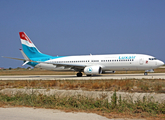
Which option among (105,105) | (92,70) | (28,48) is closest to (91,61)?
(92,70)

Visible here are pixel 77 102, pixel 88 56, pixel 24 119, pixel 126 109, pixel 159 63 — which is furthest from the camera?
pixel 88 56

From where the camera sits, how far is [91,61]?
31609 mm

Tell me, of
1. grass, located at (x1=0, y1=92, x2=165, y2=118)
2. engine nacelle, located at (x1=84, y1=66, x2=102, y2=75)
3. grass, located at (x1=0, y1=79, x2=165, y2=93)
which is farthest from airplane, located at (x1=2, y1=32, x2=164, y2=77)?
grass, located at (x1=0, y1=92, x2=165, y2=118)

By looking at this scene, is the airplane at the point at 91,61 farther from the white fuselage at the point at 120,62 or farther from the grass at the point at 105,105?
the grass at the point at 105,105

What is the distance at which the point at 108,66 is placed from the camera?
3045 centimetres

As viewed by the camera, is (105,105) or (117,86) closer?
(105,105)

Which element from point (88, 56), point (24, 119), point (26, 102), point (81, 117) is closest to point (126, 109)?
point (81, 117)

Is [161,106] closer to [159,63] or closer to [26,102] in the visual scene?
[26,102]

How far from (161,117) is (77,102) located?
13.6 ft

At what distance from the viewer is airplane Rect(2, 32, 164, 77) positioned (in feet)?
95.1

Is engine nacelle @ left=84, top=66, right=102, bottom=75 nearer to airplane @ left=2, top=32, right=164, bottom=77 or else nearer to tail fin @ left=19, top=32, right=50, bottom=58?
airplane @ left=2, top=32, right=164, bottom=77

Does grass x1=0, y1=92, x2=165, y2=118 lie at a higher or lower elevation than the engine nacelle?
lower

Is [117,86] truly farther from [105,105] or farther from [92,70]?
[92,70]

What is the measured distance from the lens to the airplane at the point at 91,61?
2900cm
